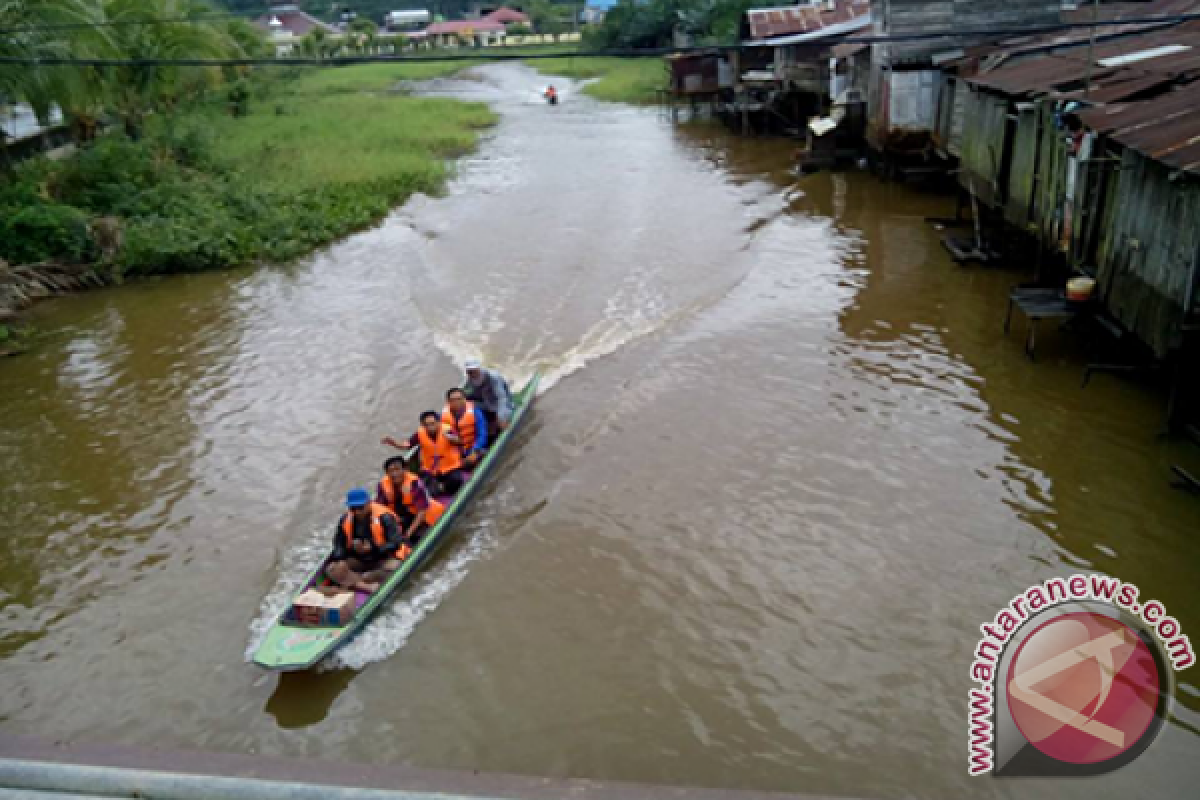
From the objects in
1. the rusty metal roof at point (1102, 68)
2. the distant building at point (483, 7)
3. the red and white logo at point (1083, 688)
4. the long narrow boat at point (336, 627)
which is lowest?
the red and white logo at point (1083, 688)

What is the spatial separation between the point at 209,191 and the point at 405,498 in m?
16.3

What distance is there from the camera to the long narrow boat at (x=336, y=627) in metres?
7.65

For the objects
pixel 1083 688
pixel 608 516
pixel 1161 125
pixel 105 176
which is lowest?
pixel 1083 688

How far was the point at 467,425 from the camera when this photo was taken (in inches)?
435

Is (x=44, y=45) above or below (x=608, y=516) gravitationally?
above

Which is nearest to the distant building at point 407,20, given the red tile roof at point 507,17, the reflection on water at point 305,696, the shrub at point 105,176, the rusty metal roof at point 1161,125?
the red tile roof at point 507,17

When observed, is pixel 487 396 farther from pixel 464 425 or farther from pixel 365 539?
pixel 365 539

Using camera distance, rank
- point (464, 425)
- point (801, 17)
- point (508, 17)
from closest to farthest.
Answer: point (464, 425), point (801, 17), point (508, 17)

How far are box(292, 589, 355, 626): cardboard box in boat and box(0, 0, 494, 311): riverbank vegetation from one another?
12.2 m

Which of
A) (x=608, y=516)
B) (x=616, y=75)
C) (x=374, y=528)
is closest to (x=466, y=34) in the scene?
(x=616, y=75)

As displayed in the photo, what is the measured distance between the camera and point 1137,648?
7961 millimetres

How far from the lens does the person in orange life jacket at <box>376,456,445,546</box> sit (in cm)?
945

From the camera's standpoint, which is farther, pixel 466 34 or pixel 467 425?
pixel 466 34

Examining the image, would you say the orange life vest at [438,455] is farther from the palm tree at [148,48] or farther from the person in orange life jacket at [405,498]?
the palm tree at [148,48]
